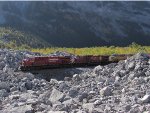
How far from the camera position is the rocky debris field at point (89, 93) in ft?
104

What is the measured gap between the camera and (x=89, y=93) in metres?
36.2

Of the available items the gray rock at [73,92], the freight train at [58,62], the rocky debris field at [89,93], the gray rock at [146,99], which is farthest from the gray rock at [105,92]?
the freight train at [58,62]

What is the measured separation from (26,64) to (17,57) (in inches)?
283

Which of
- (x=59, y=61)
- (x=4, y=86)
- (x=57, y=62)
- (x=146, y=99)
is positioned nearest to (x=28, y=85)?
(x=4, y=86)

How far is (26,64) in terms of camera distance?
59781 millimetres

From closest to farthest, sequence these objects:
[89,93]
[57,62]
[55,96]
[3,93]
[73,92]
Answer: [55,96]
[89,93]
[73,92]
[3,93]
[57,62]

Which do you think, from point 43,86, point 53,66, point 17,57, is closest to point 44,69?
point 53,66

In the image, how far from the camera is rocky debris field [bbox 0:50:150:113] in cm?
3170

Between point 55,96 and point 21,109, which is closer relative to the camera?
point 21,109

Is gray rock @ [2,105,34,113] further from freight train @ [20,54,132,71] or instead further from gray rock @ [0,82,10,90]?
freight train @ [20,54,132,71]

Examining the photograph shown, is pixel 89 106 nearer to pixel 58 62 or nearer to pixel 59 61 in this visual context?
pixel 58 62

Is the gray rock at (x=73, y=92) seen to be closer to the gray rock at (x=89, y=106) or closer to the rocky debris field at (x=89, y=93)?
the rocky debris field at (x=89, y=93)

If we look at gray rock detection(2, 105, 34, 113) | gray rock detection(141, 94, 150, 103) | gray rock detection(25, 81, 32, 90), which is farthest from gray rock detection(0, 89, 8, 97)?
gray rock detection(141, 94, 150, 103)

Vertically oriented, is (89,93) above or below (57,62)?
below
